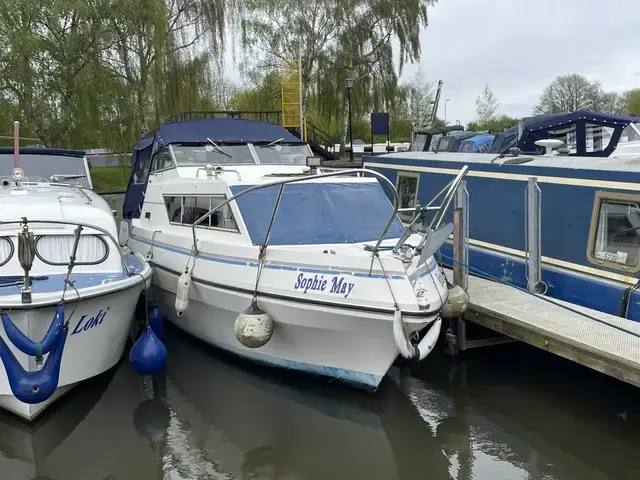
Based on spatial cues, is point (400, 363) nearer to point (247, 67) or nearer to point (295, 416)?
point (295, 416)

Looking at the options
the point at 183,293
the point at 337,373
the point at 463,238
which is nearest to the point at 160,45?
the point at 183,293

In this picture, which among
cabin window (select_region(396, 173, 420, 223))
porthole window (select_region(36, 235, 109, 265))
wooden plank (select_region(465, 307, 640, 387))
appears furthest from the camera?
cabin window (select_region(396, 173, 420, 223))

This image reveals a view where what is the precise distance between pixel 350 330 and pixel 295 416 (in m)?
1.05

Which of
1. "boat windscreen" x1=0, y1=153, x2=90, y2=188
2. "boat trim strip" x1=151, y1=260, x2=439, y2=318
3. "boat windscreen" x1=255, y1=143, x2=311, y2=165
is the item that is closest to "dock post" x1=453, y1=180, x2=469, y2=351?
"boat trim strip" x1=151, y1=260, x2=439, y2=318

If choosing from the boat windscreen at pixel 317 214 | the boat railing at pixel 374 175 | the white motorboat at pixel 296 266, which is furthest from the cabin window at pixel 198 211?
the boat windscreen at pixel 317 214

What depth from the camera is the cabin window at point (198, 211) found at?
278 inches

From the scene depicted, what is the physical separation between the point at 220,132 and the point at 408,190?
125 inches

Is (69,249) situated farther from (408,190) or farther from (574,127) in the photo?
(574,127)

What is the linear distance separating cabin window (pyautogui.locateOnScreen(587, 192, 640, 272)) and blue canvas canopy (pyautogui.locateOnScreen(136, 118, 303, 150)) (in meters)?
4.86

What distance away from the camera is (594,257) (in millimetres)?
6625

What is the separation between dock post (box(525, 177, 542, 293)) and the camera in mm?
6852

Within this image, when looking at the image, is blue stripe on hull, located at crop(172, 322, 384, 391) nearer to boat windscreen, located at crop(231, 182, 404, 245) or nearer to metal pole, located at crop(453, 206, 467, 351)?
boat windscreen, located at crop(231, 182, 404, 245)

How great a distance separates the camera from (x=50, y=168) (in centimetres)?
981

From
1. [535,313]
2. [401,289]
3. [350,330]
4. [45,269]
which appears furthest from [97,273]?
[535,313]
